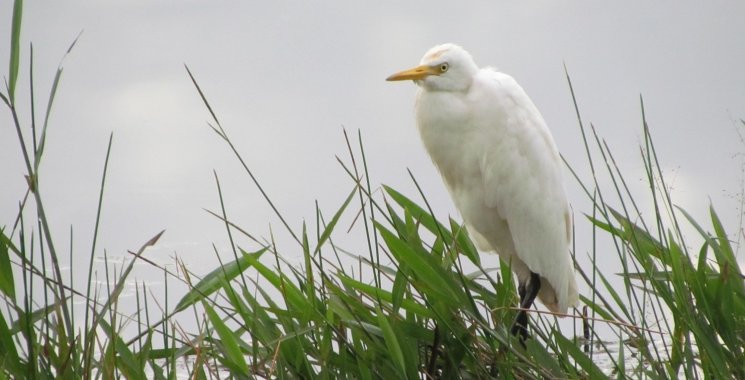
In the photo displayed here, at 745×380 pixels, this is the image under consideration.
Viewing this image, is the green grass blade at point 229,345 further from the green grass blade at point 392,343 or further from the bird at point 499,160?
the bird at point 499,160

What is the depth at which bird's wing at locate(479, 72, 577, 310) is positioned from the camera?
241 cm

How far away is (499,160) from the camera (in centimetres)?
243

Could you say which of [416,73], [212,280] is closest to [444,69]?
[416,73]

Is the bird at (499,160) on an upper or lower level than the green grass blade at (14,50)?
lower

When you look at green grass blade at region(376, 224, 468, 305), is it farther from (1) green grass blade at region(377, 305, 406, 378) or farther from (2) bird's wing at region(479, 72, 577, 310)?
(2) bird's wing at region(479, 72, 577, 310)

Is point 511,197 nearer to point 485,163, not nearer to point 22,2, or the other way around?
point 485,163

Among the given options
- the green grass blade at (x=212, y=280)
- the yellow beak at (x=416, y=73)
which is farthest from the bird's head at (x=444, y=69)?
the green grass blade at (x=212, y=280)

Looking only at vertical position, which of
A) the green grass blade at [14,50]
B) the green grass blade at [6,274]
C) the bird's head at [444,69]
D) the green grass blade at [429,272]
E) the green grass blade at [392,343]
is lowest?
the green grass blade at [392,343]

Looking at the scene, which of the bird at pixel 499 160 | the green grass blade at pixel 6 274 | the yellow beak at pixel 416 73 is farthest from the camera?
the bird at pixel 499 160

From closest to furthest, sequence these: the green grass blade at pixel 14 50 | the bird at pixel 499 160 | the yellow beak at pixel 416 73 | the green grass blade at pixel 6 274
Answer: the green grass blade at pixel 14 50 < the green grass blade at pixel 6 274 < the yellow beak at pixel 416 73 < the bird at pixel 499 160

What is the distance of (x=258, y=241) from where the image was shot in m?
1.09

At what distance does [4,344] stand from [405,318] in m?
0.51

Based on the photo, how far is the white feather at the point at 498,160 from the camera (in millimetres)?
2387

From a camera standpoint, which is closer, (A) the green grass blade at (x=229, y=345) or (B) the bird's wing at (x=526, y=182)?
(A) the green grass blade at (x=229, y=345)
